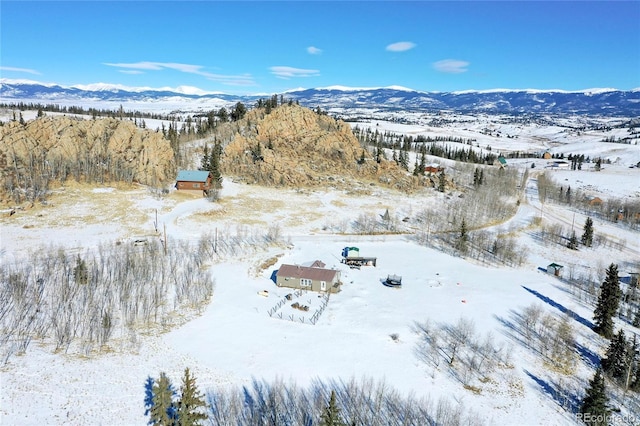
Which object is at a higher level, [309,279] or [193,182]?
[193,182]

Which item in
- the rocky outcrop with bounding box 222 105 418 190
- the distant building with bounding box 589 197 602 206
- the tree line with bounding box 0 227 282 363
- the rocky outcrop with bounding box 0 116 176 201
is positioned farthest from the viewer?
the distant building with bounding box 589 197 602 206

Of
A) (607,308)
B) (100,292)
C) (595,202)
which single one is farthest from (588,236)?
(100,292)

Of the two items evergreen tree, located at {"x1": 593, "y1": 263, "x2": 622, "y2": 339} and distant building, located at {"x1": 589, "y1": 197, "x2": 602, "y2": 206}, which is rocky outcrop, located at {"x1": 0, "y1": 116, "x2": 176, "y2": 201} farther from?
distant building, located at {"x1": 589, "y1": 197, "x2": 602, "y2": 206}

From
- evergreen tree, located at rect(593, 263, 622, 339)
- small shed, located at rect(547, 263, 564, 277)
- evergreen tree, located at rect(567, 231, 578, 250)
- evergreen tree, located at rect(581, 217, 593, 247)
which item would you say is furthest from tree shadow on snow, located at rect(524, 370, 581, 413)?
evergreen tree, located at rect(581, 217, 593, 247)

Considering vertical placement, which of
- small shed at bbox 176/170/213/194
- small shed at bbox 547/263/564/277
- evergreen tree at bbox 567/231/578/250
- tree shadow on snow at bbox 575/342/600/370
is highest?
small shed at bbox 176/170/213/194

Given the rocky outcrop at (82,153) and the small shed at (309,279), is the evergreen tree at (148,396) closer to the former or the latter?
the small shed at (309,279)

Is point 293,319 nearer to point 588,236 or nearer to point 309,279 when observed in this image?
point 309,279

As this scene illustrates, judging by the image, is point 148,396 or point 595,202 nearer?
point 148,396

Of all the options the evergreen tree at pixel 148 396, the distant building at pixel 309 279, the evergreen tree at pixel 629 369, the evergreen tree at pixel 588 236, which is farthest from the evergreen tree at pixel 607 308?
the evergreen tree at pixel 148 396

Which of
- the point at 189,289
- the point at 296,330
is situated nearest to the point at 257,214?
the point at 189,289
